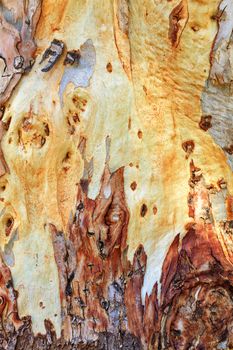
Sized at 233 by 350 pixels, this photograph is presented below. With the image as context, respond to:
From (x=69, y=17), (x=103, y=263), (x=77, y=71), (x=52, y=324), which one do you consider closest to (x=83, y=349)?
(x=52, y=324)

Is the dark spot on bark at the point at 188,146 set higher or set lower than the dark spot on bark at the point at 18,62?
lower

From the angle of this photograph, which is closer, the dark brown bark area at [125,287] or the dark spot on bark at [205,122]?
the dark brown bark area at [125,287]

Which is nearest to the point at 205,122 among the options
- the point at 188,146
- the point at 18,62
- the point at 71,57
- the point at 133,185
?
the point at 188,146

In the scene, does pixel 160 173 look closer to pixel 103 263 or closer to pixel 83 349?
pixel 103 263

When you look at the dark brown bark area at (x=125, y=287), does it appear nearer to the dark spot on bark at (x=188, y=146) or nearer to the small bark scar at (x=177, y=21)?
the dark spot on bark at (x=188, y=146)

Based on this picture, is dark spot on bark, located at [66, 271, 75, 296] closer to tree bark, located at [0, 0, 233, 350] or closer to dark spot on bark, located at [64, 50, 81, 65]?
tree bark, located at [0, 0, 233, 350]

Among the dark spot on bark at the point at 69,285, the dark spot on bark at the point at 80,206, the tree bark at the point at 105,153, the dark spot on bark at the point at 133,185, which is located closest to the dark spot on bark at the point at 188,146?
the tree bark at the point at 105,153

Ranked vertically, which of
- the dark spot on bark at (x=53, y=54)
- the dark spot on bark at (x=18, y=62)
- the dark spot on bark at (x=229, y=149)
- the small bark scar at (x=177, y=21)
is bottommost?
the dark spot on bark at (x=229, y=149)

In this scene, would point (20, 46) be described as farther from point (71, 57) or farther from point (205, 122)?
point (205, 122)
